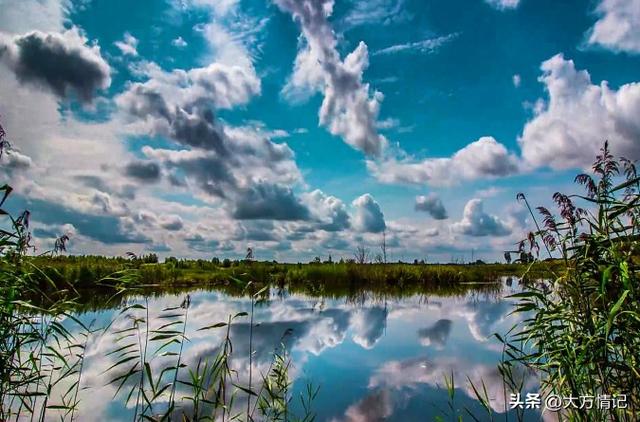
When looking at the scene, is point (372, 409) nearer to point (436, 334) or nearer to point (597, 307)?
point (597, 307)

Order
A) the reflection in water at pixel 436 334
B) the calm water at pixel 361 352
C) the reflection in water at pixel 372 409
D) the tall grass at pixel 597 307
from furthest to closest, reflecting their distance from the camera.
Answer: the reflection in water at pixel 436 334
the calm water at pixel 361 352
the reflection in water at pixel 372 409
the tall grass at pixel 597 307

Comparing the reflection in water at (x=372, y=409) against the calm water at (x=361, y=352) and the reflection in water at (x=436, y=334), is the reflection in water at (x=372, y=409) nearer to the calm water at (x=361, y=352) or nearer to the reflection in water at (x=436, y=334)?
the calm water at (x=361, y=352)

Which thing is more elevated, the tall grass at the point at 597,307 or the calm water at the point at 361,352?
the tall grass at the point at 597,307

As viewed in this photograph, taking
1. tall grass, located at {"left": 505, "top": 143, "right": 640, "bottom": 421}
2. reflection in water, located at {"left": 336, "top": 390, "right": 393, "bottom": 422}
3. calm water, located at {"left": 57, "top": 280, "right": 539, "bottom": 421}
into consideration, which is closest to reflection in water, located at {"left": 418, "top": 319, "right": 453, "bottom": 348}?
calm water, located at {"left": 57, "top": 280, "right": 539, "bottom": 421}

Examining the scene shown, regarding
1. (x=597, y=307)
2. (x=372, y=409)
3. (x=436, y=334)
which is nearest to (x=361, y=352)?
(x=436, y=334)

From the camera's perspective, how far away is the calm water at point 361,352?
18.6ft

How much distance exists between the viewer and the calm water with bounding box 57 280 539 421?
5.66 m

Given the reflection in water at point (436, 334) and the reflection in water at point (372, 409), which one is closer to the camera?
the reflection in water at point (372, 409)

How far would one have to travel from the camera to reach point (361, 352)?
343 inches

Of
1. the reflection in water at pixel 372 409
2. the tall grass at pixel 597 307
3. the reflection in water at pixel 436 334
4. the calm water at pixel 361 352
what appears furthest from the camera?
the reflection in water at pixel 436 334

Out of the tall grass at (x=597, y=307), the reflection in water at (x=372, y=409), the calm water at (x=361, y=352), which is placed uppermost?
the tall grass at (x=597, y=307)

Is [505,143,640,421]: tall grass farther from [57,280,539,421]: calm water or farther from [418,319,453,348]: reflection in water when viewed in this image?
[418,319,453,348]: reflection in water

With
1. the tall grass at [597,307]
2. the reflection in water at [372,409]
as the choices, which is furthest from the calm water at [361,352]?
the tall grass at [597,307]

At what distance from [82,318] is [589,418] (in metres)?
11.4
